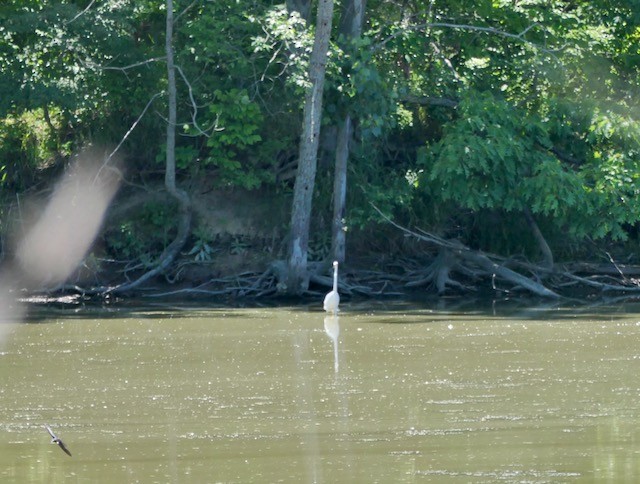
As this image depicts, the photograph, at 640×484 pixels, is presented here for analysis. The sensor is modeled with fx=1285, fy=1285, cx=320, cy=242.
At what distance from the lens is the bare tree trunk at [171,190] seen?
2106 cm

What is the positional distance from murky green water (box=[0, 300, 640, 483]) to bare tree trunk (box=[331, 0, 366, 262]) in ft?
16.3

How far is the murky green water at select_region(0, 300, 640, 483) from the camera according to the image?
815 cm

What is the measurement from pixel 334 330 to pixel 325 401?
564cm

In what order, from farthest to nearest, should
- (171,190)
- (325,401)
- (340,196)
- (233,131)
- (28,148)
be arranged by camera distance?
(28,148) < (171,190) < (340,196) < (233,131) < (325,401)

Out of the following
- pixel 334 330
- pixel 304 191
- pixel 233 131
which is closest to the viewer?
pixel 334 330

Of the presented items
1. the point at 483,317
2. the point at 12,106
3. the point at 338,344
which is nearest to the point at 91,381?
the point at 338,344

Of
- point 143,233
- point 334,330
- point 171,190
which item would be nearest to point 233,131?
Answer: point 171,190

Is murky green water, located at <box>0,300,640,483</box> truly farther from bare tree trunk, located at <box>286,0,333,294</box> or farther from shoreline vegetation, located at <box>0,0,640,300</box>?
shoreline vegetation, located at <box>0,0,640,300</box>

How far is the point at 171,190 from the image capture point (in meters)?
22.1

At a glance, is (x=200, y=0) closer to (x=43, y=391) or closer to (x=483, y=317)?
(x=483, y=317)

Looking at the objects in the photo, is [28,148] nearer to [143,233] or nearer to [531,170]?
[143,233]

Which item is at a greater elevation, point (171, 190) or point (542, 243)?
point (171, 190)

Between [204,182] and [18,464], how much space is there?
50.6 feet

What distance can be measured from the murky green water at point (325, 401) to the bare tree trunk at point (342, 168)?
16.3ft
